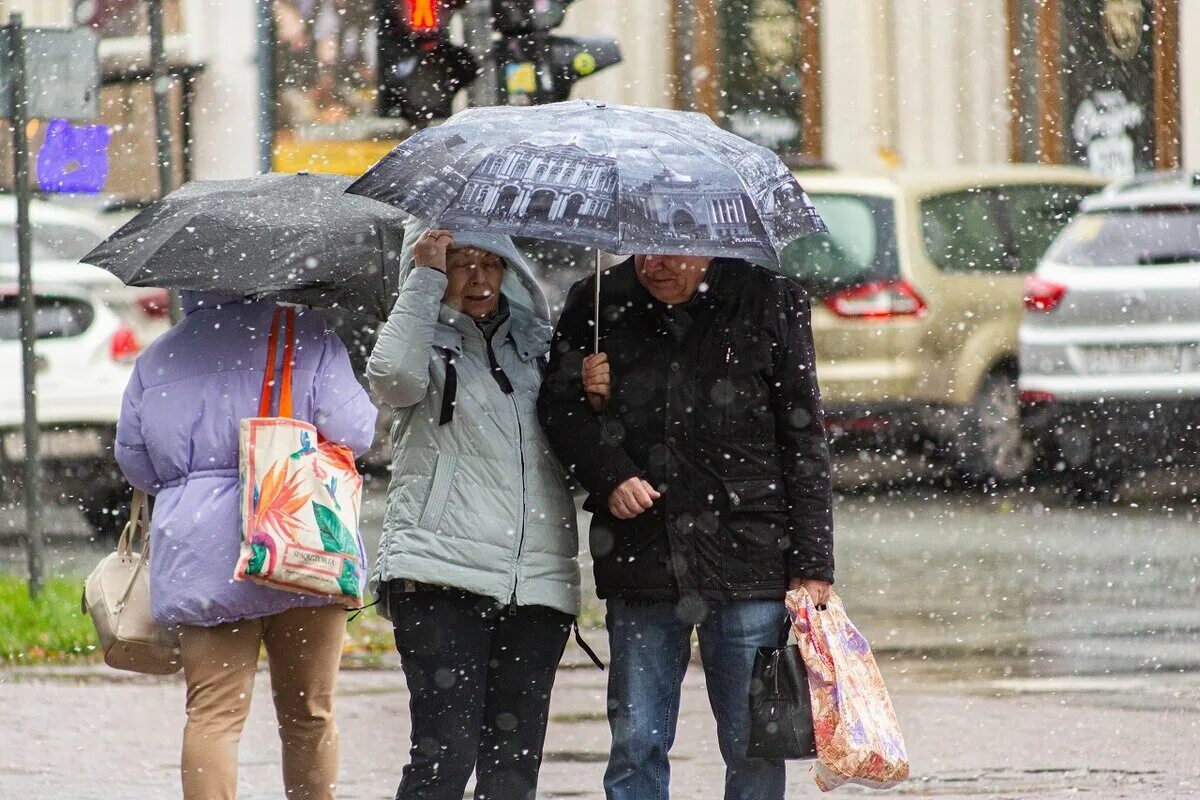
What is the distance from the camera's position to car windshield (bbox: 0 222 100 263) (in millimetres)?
12500

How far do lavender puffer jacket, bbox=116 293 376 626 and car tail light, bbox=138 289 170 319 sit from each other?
294 inches

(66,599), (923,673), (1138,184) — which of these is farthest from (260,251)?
(1138,184)

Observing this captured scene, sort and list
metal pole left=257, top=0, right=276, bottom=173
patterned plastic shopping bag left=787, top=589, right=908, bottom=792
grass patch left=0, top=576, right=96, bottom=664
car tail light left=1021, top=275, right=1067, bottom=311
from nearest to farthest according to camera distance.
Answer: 1. patterned plastic shopping bag left=787, top=589, right=908, bottom=792
2. grass patch left=0, top=576, right=96, bottom=664
3. car tail light left=1021, top=275, right=1067, bottom=311
4. metal pole left=257, top=0, right=276, bottom=173

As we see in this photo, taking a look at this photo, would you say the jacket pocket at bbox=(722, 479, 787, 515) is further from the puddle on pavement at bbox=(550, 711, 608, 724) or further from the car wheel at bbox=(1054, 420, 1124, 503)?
the car wheel at bbox=(1054, 420, 1124, 503)

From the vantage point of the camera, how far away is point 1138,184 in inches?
520

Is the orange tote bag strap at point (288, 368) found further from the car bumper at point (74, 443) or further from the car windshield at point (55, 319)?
the car windshield at point (55, 319)

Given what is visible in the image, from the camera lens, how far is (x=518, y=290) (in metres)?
4.80

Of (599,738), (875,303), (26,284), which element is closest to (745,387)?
(599,738)

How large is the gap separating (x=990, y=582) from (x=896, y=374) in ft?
10.1

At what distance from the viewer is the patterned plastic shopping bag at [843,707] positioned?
446 centimetres

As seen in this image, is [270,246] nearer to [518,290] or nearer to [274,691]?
[518,290]

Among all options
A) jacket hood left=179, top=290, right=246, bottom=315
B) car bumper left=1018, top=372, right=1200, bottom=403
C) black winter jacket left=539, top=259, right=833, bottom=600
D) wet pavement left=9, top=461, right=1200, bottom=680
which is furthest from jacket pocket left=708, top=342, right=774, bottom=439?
car bumper left=1018, top=372, right=1200, bottom=403

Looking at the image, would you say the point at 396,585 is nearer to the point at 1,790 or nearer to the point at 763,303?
the point at 763,303

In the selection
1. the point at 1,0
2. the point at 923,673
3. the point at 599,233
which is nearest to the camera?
the point at 599,233
